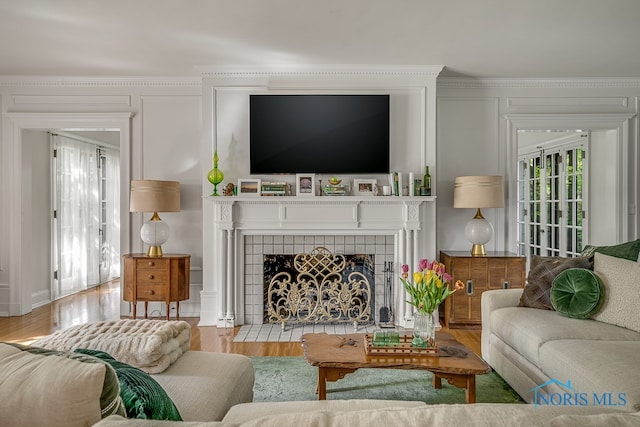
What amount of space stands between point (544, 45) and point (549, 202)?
3.14 meters

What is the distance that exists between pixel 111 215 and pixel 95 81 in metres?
2.98

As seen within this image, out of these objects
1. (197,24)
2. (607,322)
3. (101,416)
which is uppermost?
(197,24)

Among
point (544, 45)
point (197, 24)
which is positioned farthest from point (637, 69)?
point (197, 24)

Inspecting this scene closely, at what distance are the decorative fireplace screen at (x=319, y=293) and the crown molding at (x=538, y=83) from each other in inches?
86.8

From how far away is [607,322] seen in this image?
8.58ft

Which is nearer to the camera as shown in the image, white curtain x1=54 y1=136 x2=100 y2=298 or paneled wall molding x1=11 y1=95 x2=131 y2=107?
paneled wall molding x1=11 y1=95 x2=131 y2=107

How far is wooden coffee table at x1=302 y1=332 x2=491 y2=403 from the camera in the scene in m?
2.26

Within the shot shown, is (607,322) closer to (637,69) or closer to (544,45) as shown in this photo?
(544,45)

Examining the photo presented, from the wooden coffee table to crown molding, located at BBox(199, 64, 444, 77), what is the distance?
110 inches

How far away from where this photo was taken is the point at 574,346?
7.36ft

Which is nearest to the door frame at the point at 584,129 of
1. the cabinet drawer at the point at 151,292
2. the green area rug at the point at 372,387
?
the green area rug at the point at 372,387

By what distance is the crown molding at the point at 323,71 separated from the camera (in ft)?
14.4

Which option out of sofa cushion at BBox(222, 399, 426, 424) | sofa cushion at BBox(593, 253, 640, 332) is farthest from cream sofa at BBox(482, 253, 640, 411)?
A: sofa cushion at BBox(222, 399, 426, 424)

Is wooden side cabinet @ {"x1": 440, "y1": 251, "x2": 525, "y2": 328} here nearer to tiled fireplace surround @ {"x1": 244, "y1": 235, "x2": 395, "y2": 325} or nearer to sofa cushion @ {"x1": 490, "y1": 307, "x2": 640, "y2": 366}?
tiled fireplace surround @ {"x1": 244, "y1": 235, "x2": 395, "y2": 325}
